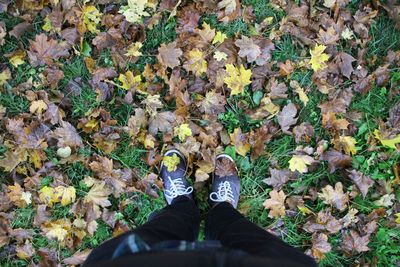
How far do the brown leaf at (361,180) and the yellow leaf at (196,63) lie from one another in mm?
1166

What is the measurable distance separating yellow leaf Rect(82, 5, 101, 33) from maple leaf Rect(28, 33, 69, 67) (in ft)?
0.65

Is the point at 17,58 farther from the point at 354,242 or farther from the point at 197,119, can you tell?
the point at 354,242

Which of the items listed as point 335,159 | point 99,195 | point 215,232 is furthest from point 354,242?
point 99,195

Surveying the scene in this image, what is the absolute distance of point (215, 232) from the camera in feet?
6.99

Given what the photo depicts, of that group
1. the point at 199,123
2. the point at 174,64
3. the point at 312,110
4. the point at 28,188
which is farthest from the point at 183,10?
the point at 28,188

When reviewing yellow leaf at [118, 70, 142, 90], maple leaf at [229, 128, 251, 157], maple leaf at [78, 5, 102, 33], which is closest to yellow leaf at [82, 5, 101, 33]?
maple leaf at [78, 5, 102, 33]

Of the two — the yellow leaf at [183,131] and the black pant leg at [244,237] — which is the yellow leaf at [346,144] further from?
the yellow leaf at [183,131]

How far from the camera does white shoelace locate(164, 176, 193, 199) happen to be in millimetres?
2537

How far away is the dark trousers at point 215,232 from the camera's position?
5.24 ft

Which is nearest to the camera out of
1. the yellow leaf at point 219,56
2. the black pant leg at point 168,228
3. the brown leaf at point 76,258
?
the black pant leg at point 168,228

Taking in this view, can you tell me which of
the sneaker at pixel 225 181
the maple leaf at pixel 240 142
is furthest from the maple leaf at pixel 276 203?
the maple leaf at pixel 240 142

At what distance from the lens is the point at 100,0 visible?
2.64 metres

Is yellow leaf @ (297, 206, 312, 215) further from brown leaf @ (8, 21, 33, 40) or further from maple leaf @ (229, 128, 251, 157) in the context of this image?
brown leaf @ (8, 21, 33, 40)

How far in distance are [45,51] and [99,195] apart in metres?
1.01
